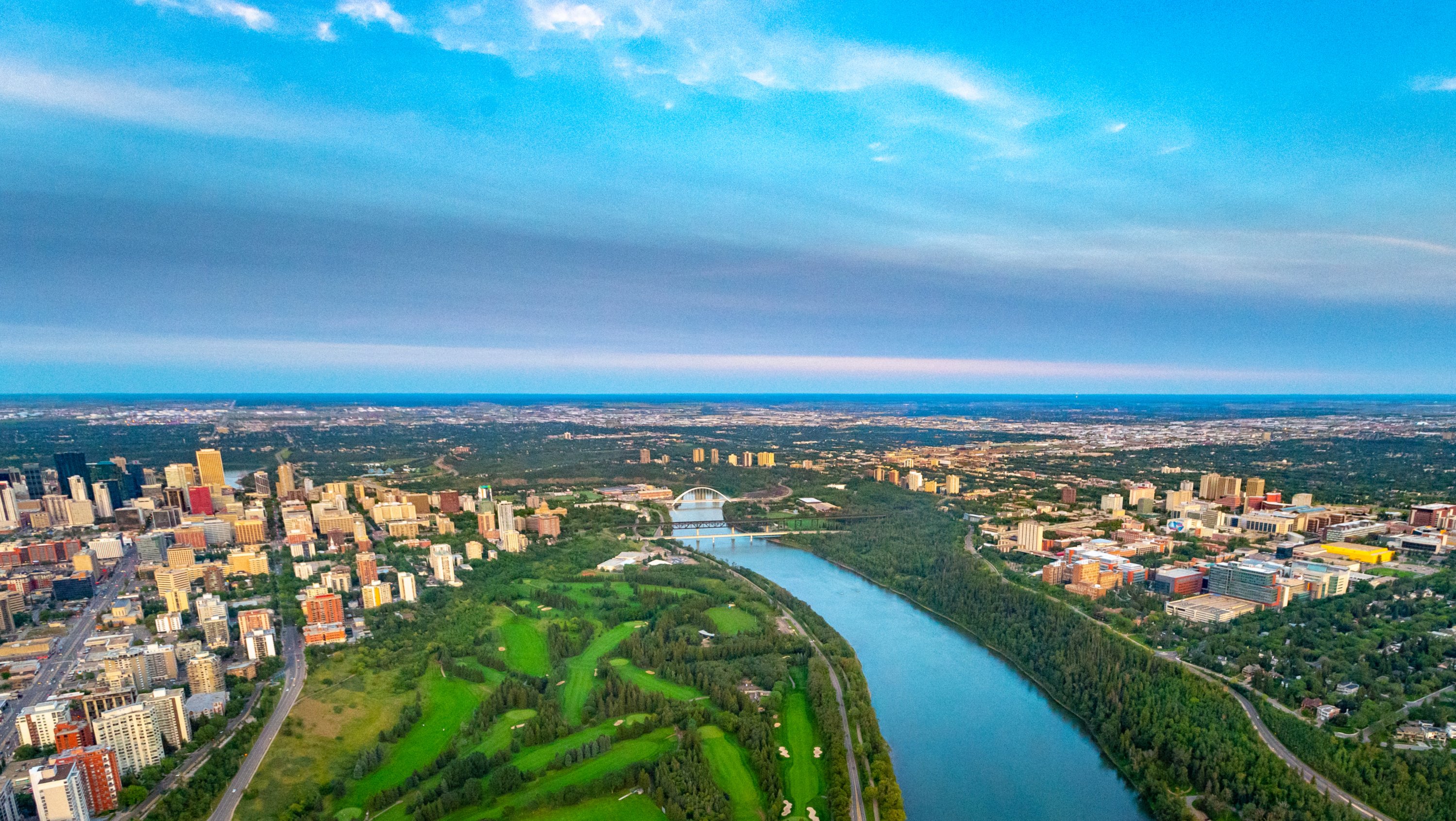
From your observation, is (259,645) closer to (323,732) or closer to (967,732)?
(323,732)

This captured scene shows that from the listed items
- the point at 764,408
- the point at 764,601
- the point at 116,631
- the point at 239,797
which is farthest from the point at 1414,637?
the point at 764,408

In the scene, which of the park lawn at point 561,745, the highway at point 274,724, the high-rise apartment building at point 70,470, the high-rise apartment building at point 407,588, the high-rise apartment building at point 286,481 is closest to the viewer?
the highway at point 274,724

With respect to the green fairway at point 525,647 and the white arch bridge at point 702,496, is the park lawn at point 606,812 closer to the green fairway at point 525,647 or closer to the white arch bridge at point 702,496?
the green fairway at point 525,647

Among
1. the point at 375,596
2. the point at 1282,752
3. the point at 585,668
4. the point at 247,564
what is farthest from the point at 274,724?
the point at 1282,752

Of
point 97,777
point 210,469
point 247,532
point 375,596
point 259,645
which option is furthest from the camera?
point 210,469

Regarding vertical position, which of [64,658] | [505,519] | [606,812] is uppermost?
[505,519]

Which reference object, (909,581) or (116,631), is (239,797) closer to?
(116,631)

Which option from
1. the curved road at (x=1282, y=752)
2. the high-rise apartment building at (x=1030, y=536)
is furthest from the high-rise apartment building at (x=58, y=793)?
the high-rise apartment building at (x=1030, y=536)
